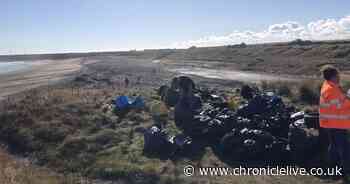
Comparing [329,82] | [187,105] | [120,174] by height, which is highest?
[329,82]

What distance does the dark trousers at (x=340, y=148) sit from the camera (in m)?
6.72

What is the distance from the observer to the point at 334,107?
6.48 metres

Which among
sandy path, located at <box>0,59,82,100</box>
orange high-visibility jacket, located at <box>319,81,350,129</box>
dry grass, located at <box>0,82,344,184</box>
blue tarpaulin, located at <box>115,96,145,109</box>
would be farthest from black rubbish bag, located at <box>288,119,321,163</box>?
sandy path, located at <box>0,59,82,100</box>

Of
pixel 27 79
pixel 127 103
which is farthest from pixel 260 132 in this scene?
pixel 27 79

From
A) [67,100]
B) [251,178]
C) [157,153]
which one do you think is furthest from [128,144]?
[67,100]

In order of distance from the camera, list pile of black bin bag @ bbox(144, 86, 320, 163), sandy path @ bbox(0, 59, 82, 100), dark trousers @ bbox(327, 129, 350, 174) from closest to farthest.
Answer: dark trousers @ bbox(327, 129, 350, 174)
pile of black bin bag @ bbox(144, 86, 320, 163)
sandy path @ bbox(0, 59, 82, 100)

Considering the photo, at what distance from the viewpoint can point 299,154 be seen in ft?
25.9

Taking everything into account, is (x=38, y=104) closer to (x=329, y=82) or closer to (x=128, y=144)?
(x=128, y=144)

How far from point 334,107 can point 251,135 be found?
7.89 feet

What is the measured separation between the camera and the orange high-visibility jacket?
252 inches

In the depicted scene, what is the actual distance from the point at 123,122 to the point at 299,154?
5860 mm

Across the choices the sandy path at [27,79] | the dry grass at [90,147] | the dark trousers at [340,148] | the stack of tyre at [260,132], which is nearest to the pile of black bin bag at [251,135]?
the stack of tyre at [260,132]

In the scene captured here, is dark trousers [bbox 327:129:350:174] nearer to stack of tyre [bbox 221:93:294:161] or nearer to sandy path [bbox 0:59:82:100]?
stack of tyre [bbox 221:93:294:161]

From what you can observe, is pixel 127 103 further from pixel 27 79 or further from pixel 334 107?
pixel 27 79
